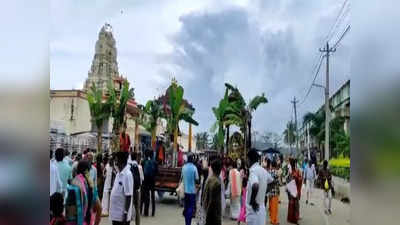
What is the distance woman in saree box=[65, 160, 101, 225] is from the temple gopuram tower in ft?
183

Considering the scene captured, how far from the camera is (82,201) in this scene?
4973 millimetres

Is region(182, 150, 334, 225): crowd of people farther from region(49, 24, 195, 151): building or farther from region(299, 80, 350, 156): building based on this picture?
region(49, 24, 195, 151): building

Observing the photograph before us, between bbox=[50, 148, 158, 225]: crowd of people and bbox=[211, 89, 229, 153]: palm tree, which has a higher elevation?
bbox=[211, 89, 229, 153]: palm tree

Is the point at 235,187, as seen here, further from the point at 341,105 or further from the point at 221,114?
the point at 341,105

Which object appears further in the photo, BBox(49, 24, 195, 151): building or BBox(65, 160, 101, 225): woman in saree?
BBox(49, 24, 195, 151): building

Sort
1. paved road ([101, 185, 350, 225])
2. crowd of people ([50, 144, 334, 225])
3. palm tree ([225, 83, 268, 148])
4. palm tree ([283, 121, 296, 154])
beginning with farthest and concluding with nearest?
palm tree ([283, 121, 296, 154]) < palm tree ([225, 83, 268, 148]) < paved road ([101, 185, 350, 225]) < crowd of people ([50, 144, 334, 225])

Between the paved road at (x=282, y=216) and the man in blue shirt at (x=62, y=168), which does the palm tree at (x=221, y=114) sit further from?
the man in blue shirt at (x=62, y=168)

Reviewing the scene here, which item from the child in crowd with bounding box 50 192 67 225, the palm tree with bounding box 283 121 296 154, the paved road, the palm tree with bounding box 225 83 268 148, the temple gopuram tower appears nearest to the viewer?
the child in crowd with bounding box 50 192 67 225

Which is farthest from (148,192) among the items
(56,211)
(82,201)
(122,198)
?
(56,211)

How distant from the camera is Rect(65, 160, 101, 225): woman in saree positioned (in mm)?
4797

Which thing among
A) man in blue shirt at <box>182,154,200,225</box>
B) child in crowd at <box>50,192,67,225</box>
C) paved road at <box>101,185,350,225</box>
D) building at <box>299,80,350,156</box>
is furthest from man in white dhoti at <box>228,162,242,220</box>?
child in crowd at <box>50,192,67,225</box>

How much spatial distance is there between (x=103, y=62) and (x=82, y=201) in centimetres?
5961

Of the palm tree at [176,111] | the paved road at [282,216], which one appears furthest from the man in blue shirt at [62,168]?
the palm tree at [176,111]

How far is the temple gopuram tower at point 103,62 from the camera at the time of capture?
200 ft
